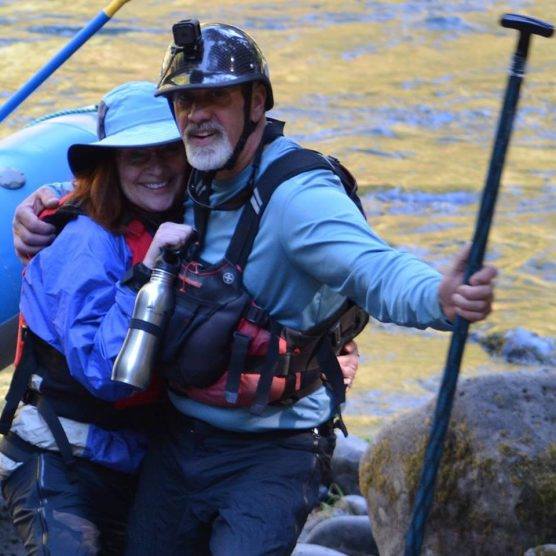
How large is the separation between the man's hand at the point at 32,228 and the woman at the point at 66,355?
0.19ft

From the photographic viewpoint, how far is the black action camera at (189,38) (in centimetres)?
345

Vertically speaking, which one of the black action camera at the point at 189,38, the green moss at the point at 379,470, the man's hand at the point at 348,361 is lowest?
the green moss at the point at 379,470

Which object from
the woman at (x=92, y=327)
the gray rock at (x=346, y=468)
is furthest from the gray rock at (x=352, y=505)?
the woman at (x=92, y=327)

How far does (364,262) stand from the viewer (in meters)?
3.04

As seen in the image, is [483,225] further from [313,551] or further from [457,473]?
[313,551]

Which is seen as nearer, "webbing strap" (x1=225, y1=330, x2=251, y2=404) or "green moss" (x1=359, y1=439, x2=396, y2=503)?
"webbing strap" (x1=225, y1=330, x2=251, y2=404)

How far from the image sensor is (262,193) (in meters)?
3.39

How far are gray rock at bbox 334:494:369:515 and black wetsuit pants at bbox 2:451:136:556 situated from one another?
1.63 metres

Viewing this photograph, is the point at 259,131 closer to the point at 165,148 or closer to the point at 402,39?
the point at 165,148

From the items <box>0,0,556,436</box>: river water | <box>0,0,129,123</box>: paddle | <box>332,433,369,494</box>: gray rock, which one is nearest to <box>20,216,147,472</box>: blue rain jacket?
<box>332,433,369,494</box>: gray rock

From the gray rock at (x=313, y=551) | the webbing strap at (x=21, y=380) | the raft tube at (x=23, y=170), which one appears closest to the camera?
the webbing strap at (x=21, y=380)

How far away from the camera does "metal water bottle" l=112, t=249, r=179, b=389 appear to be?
3.34 metres

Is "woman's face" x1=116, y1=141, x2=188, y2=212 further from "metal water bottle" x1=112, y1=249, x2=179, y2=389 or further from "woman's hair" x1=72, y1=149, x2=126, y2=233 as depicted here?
"metal water bottle" x1=112, y1=249, x2=179, y2=389

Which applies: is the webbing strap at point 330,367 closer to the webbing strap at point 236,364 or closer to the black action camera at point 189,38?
the webbing strap at point 236,364
